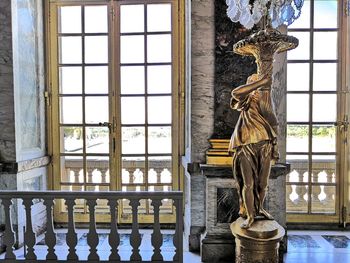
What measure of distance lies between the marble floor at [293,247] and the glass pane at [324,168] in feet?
2.02

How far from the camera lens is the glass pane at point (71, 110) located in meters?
4.51

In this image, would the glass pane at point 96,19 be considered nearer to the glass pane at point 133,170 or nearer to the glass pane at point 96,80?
the glass pane at point 96,80

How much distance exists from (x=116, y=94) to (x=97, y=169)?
3.12 ft

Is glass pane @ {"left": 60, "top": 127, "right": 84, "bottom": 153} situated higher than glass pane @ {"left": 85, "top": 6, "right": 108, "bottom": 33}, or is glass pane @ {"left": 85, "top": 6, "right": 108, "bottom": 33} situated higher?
glass pane @ {"left": 85, "top": 6, "right": 108, "bottom": 33}

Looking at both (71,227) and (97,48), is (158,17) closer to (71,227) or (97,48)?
(97,48)

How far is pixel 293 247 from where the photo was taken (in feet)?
12.5

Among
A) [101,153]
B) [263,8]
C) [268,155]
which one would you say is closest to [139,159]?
[101,153]

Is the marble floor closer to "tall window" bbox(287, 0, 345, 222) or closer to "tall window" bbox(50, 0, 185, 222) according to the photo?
"tall window" bbox(287, 0, 345, 222)

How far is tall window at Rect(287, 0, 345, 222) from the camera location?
432 centimetres

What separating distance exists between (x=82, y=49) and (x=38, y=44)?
0.50 metres

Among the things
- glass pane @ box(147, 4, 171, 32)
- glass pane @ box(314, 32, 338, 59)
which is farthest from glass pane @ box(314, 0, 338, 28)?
glass pane @ box(147, 4, 171, 32)

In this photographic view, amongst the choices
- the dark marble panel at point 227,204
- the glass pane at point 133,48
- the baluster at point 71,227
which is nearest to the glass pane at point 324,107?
the dark marble panel at point 227,204

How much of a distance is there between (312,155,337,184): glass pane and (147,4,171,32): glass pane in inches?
92.9

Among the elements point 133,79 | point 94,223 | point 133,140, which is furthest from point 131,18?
point 94,223
